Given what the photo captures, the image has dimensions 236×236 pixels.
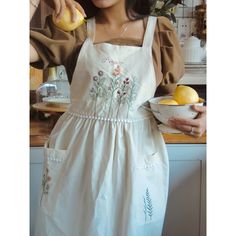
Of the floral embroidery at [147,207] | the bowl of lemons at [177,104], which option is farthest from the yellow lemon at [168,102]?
the floral embroidery at [147,207]

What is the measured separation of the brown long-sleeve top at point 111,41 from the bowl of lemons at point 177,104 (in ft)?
0.05

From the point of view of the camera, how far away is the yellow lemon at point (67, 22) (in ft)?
2.14

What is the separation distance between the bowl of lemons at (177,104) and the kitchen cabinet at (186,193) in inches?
2.3

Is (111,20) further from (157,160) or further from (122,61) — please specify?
(157,160)

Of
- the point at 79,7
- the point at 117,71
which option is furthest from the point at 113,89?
the point at 79,7

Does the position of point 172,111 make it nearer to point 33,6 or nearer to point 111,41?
point 111,41

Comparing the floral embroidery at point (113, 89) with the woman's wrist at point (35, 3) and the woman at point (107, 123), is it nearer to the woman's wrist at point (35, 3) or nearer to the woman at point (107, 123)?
the woman at point (107, 123)

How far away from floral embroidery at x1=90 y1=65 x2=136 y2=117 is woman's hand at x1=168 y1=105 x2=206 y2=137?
0.25 ft

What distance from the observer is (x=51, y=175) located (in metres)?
0.69

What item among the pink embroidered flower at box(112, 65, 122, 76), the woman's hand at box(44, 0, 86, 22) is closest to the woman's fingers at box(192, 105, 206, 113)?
the pink embroidered flower at box(112, 65, 122, 76)

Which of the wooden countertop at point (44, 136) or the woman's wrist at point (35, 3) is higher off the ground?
the woman's wrist at point (35, 3)

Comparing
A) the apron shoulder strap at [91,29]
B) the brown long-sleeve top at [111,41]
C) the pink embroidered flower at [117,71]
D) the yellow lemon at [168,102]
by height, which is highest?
the apron shoulder strap at [91,29]
